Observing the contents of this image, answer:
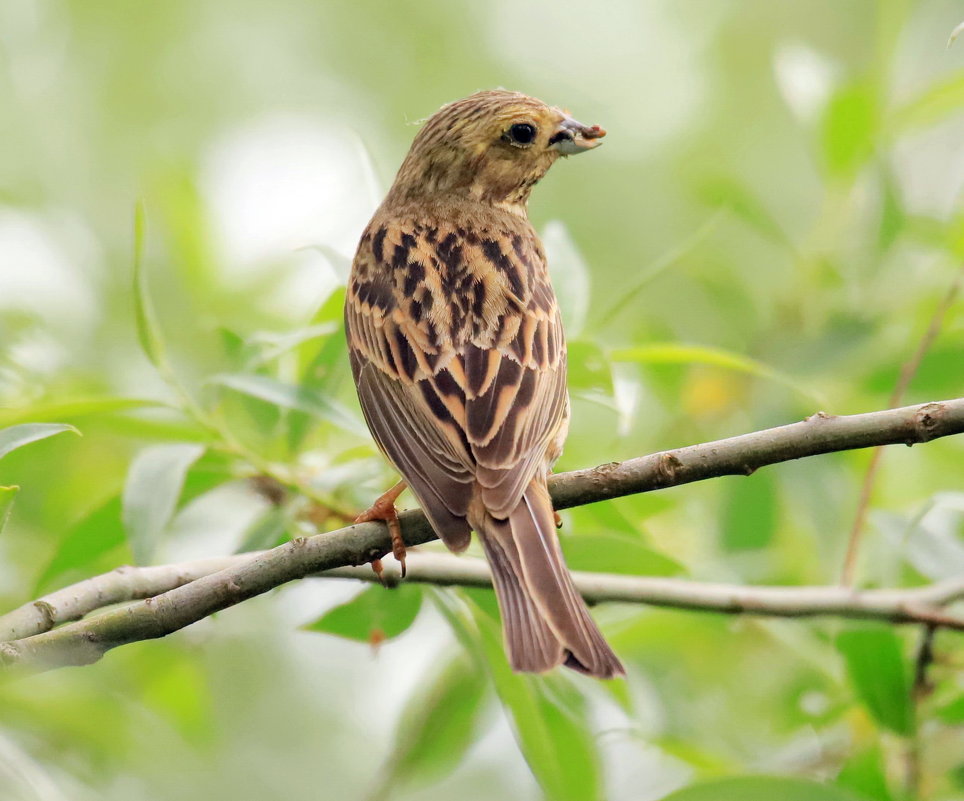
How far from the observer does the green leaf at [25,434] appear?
3.47 metres

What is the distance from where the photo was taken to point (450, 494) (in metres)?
4.04

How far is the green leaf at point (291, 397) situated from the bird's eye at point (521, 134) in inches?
68.5

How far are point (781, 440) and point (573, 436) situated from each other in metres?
2.81

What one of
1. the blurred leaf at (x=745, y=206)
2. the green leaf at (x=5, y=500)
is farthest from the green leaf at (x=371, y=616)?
Result: the blurred leaf at (x=745, y=206)

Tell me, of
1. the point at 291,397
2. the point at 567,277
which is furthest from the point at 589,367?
the point at 291,397

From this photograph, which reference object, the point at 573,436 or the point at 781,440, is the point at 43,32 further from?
the point at 781,440

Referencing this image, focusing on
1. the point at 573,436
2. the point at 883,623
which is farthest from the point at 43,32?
the point at 883,623

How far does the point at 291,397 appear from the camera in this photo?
15.1 feet

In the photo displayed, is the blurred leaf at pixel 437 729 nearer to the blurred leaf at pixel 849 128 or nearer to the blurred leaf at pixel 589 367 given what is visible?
the blurred leaf at pixel 589 367

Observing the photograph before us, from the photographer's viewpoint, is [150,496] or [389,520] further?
[150,496]

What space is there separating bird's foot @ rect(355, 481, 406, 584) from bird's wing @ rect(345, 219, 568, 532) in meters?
0.11

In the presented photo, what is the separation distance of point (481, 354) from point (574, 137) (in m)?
1.56

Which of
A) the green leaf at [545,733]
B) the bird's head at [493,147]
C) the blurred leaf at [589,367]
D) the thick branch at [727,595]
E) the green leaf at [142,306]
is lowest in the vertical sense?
the green leaf at [545,733]

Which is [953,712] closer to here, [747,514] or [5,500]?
[747,514]
